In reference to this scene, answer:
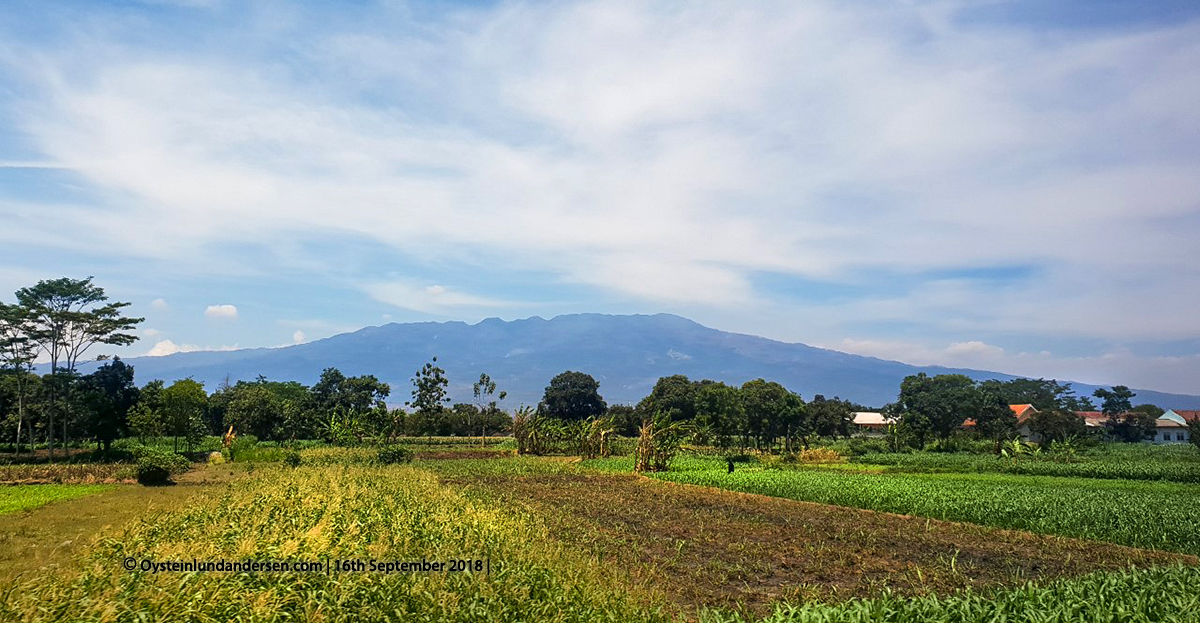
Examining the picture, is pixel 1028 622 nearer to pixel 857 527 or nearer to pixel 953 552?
pixel 953 552

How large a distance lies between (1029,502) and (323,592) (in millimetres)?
20376

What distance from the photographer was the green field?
21.0 metres

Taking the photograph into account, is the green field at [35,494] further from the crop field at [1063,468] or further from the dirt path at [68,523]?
the crop field at [1063,468]

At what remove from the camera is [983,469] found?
1549 inches

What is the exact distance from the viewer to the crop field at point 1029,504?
16.5m

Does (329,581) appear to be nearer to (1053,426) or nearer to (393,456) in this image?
(393,456)

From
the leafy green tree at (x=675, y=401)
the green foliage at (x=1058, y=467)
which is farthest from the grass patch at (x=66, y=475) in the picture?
the leafy green tree at (x=675, y=401)

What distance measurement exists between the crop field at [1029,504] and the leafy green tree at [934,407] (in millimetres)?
33951

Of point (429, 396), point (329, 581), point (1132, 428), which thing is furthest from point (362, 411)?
point (1132, 428)

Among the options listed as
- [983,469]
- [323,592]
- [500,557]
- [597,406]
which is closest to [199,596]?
[323,592]

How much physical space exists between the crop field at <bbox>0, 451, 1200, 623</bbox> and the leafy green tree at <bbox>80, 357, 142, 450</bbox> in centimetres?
2975

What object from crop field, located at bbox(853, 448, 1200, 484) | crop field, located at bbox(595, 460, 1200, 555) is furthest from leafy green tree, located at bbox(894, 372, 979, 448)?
crop field, located at bbox(595, 460, 1200, 555)

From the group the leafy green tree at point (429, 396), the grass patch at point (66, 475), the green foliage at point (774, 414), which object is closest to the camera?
the grass patch at point (66, 475)

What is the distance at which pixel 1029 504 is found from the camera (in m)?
19.7
